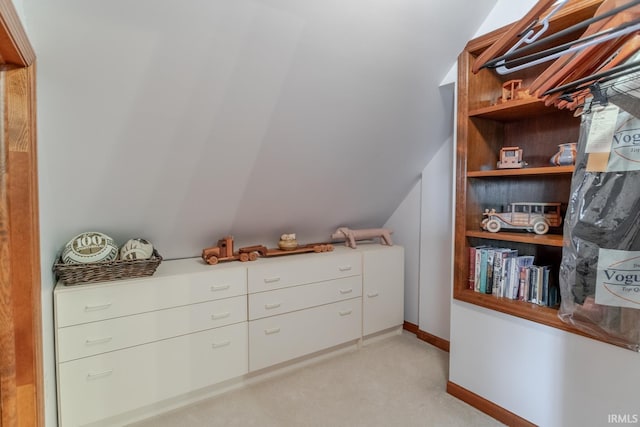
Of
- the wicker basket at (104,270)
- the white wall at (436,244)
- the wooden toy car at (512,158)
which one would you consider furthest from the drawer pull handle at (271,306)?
the wooden toy car at (512,158)

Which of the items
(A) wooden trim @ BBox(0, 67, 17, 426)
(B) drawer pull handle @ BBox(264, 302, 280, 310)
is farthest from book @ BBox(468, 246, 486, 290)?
(A) wooden trim @ BBox(0, 67, 17, 426)

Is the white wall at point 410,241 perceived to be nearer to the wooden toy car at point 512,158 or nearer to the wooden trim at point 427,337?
the wooden trim at point 427,337

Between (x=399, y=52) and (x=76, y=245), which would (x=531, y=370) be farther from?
(x=76, y=245)

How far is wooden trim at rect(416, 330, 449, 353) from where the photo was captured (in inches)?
104

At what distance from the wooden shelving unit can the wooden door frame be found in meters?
1.98

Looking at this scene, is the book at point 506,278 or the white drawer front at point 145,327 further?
the book at point 506,278

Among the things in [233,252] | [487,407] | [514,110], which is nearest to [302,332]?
[233,252]

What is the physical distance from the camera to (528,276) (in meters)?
1.78

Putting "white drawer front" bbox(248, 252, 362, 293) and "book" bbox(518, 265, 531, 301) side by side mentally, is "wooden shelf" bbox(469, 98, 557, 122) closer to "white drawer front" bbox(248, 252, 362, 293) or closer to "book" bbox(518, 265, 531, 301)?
"book" bbox(518, 265, 531, 301)

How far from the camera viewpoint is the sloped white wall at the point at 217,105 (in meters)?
1.30

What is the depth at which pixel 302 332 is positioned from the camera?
235cm

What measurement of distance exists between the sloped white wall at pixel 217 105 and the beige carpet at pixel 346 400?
2.78 feet

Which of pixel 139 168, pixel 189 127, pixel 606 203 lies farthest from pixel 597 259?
pixel 139 168

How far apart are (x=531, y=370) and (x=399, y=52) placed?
69.3 inches
